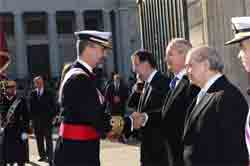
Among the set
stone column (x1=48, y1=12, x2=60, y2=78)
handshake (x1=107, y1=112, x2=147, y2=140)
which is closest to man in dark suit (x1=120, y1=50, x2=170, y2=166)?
handshake (x1=107, y1=112, x2=147, y2=140)

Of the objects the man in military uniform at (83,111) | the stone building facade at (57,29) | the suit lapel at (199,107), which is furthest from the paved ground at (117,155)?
the stone building facade at (57,29)

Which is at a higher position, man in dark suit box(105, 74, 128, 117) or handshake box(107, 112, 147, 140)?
handshake box(107, 112, 147, 140)

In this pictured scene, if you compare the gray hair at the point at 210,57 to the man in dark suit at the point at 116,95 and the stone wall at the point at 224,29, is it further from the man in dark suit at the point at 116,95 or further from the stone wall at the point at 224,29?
the man in dark suit at the point at 116,95

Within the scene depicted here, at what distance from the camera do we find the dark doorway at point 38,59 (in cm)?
4606

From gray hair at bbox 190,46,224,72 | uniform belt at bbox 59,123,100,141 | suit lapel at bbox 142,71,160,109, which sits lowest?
uniform belt at bbox 59,123,100,141

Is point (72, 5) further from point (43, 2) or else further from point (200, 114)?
point (200, 114)

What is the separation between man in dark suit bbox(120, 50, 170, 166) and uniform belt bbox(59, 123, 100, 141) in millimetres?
554

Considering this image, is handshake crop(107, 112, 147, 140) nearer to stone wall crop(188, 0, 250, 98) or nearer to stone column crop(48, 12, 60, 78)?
stone wall crop(188, 0, 250, 98)

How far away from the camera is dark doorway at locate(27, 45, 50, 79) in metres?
46.1

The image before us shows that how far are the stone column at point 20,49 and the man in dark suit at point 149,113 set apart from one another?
4012 centimetres

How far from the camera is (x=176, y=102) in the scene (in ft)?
16.0

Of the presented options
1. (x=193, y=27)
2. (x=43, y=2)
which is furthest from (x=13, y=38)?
(x=193, y=27)

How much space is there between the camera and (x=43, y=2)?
151 ft

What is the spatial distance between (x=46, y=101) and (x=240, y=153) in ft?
26.9
